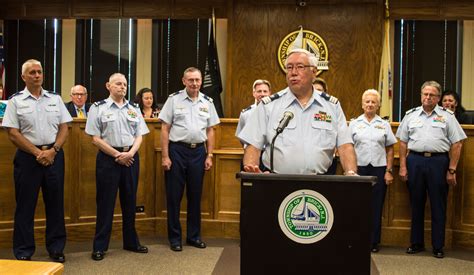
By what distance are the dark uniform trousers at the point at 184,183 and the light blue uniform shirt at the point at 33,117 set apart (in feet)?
3.25

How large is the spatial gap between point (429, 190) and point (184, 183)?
1977 millimetres

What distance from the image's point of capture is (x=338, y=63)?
21.5 feet

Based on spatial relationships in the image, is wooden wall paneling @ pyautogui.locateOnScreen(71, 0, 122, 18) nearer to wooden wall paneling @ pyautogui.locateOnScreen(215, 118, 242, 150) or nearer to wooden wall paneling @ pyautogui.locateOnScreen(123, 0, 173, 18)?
wooden wall paneling @ pyautogui.locateOnScreen(123, 0, 173, 18)

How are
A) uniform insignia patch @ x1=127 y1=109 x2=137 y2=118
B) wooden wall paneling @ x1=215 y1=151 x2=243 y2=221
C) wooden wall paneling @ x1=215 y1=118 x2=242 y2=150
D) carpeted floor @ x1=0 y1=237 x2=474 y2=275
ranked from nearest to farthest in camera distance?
carpeted floor @ x1=0 y1=237 x2=474 y2=275 → uniform insignia patch @ x1=127 y1=109 x2=137 y2=118 → wooden wall paneling @ x1=215 y1=151 x2=243 y2=221 → wooden wall paneling @ x1=215 y1=118 x2=242 y2=150

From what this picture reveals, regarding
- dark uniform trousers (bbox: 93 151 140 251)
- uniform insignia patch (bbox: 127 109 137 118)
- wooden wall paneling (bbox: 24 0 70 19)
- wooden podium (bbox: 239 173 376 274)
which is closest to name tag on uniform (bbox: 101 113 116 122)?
uniform insignia patch (bbox: 127 109 137 118)

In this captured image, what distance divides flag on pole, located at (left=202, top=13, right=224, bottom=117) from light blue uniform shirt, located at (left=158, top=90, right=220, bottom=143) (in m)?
2.07

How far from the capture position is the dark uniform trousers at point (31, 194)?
3.89m

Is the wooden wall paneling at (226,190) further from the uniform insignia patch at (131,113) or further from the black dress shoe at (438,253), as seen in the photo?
the black dress shoe at (438,253)

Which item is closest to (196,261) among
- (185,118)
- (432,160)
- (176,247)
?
(176,247)

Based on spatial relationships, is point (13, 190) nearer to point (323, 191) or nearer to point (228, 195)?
point (228, 195)

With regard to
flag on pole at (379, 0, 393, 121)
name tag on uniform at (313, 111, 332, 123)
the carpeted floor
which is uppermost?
flag on pole at (379, 0, 393, 121)

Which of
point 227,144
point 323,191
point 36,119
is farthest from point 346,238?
point 227,144

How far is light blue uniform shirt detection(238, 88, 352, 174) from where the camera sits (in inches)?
110

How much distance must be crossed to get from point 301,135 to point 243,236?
28.0 inches
